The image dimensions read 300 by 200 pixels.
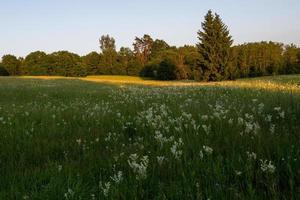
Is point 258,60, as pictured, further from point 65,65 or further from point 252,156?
point 252,156

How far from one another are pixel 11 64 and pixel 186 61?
6718 centimetres

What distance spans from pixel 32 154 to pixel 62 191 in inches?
82.2

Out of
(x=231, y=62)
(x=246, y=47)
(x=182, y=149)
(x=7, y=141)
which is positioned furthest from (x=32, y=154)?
(x=246, y=47)

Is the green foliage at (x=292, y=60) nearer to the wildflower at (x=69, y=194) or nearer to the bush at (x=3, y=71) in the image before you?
the bush at (x=3, y=71)

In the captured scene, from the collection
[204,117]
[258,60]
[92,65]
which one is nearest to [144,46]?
[92,65]

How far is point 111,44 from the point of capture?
192m

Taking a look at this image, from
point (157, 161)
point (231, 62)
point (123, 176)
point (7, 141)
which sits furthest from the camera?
point (231, 62)

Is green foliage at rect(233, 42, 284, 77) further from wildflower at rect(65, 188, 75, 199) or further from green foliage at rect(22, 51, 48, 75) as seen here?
wildflower at rect(65, 188, 75, 199)

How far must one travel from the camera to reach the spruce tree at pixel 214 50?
6338cm

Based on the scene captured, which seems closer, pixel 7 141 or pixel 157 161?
pixel 157 161

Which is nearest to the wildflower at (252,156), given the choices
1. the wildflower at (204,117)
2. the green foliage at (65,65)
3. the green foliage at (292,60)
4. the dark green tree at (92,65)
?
the wildflower at (204,117)

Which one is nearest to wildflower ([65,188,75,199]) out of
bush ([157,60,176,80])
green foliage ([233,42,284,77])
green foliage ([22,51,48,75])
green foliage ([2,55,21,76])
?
green foliage ([233,42,284,77])

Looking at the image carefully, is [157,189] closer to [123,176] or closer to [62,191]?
[123,176]

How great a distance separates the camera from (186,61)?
11244 centimetres
